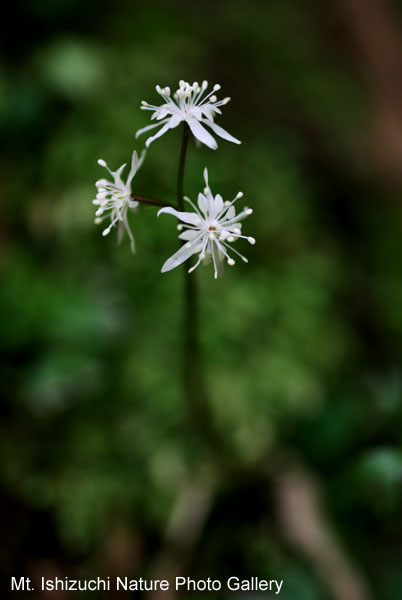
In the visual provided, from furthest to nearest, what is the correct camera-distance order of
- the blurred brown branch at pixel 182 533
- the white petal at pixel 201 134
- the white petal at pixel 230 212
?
the blurred brown branch at pixel 182 533
the white petal at pixel 230 212
the white petal at pixel 201 134

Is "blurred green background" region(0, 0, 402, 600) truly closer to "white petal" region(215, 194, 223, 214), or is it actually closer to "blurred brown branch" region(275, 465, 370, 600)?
"blurred brown branch" region(275, 465, 370, 600)

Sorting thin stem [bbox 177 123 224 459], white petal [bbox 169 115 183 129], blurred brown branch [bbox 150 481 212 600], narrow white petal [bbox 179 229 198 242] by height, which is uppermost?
white petal [bbox 169 115 183 129]

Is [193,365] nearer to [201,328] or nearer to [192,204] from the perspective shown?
[192,204]

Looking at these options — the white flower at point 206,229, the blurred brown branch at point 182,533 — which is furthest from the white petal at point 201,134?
the blurred brown branch at point 182,533

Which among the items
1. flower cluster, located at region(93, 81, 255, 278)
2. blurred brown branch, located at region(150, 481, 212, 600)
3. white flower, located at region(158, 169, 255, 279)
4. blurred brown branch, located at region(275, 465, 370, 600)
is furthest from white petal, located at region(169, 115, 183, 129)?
blurred brown branch, located at region(275, 465, 370, 600)

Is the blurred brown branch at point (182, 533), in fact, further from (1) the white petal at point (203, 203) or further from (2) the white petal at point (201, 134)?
(2) the white petal at point (201, 134)
